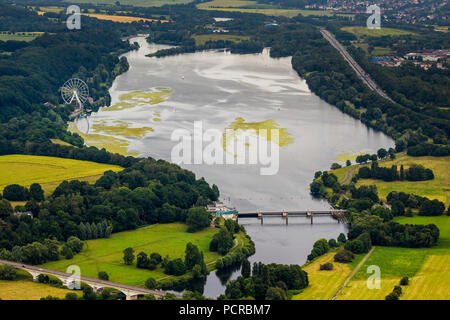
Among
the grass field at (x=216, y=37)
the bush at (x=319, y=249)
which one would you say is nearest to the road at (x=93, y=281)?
the bush at (x=319, y=249)

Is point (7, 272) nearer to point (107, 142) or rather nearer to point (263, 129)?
point (107, 142)

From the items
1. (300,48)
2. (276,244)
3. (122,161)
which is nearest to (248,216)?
(276,244)

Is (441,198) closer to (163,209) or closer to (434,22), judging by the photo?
(163,209)

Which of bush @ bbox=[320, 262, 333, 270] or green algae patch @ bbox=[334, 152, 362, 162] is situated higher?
green algae patch @ bbox=[334, 152, 362, 162]

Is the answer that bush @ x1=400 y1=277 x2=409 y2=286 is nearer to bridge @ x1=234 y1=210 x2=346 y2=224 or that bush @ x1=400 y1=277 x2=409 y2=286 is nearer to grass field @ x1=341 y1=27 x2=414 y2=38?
bridge @ x1=234 y1=210 x2=346 y2=224

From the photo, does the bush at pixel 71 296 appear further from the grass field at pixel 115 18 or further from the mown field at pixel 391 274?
the grass field at pixel 115 18

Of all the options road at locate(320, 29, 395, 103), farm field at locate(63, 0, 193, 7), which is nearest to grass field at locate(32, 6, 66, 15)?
farm field at locate(63, 0, 193, 7)

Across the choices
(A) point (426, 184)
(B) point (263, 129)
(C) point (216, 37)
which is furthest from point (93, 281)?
(C) point (216, 37)
